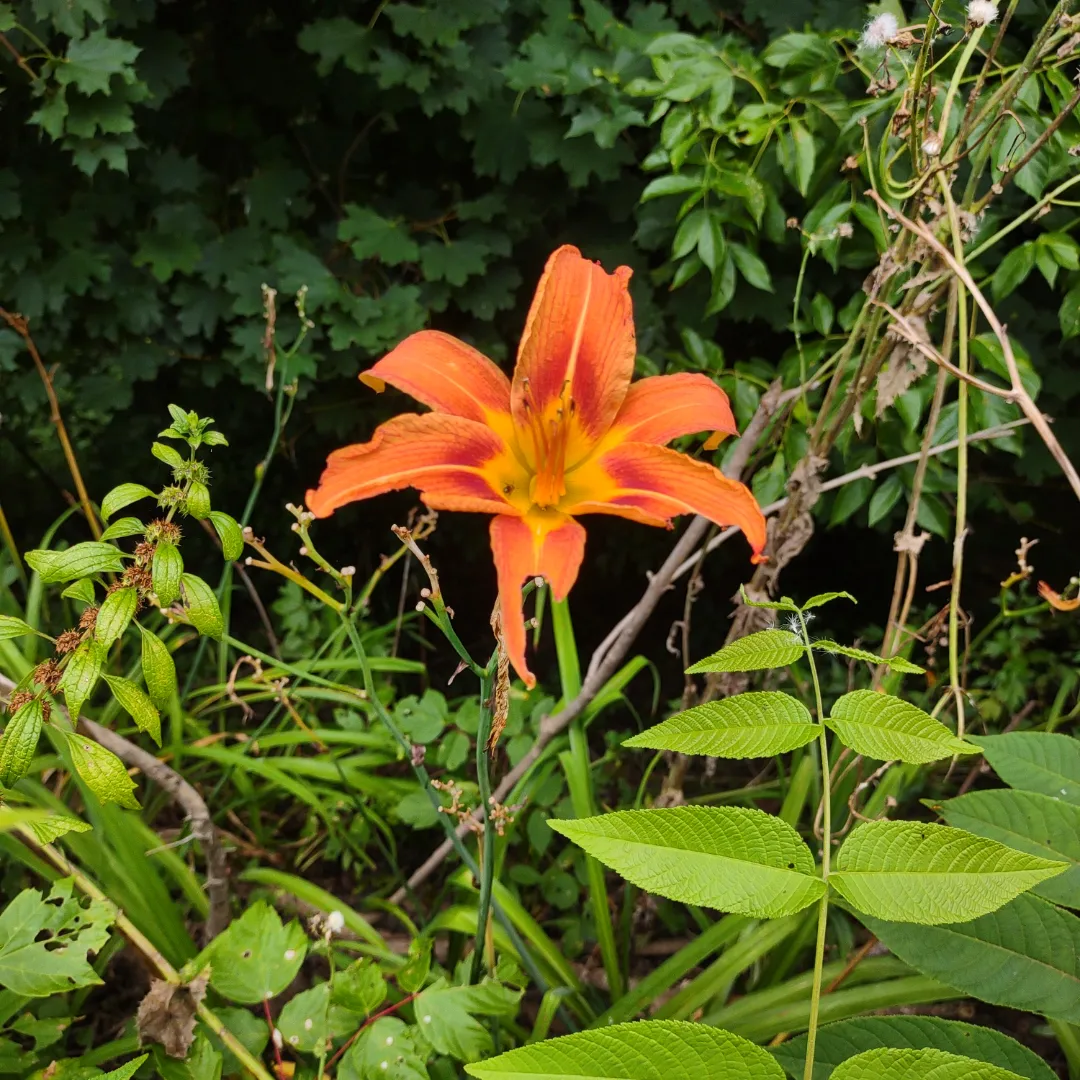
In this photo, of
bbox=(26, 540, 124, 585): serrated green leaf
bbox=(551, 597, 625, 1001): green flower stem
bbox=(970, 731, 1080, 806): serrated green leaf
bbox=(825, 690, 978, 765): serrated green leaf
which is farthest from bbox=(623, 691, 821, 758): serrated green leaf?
bbox=(551, 597, 625, 1001): green flower stem

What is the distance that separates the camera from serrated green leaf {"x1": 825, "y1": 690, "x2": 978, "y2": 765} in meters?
0.64

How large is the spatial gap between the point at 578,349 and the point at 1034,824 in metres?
0.70

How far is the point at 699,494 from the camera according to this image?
0.78m

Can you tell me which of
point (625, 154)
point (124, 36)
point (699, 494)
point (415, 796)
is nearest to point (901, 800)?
point (415, 796)

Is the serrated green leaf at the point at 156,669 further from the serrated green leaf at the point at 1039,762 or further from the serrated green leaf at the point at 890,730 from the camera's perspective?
the serrated green leaf at the point at 1039,762

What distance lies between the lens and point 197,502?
0.77m

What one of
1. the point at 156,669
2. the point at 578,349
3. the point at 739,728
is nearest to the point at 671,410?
the point at 578,349

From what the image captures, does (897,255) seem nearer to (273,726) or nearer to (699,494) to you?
(699,494)

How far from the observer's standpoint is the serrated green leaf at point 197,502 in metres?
0.77

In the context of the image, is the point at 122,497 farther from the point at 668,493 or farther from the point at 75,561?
the point at 668,493

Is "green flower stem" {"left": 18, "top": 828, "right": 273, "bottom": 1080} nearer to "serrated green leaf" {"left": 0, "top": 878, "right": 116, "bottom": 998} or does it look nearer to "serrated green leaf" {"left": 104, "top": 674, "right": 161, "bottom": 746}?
"serrated green leaf" {"left": 0, "top": 878, "right": 116, "bottom": 998}

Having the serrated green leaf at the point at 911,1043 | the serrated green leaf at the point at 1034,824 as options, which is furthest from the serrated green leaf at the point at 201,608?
the serrated green leaf at the point at 1034,824

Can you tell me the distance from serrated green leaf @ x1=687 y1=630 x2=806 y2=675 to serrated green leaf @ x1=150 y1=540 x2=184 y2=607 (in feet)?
1.57

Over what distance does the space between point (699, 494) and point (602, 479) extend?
0.13 m
